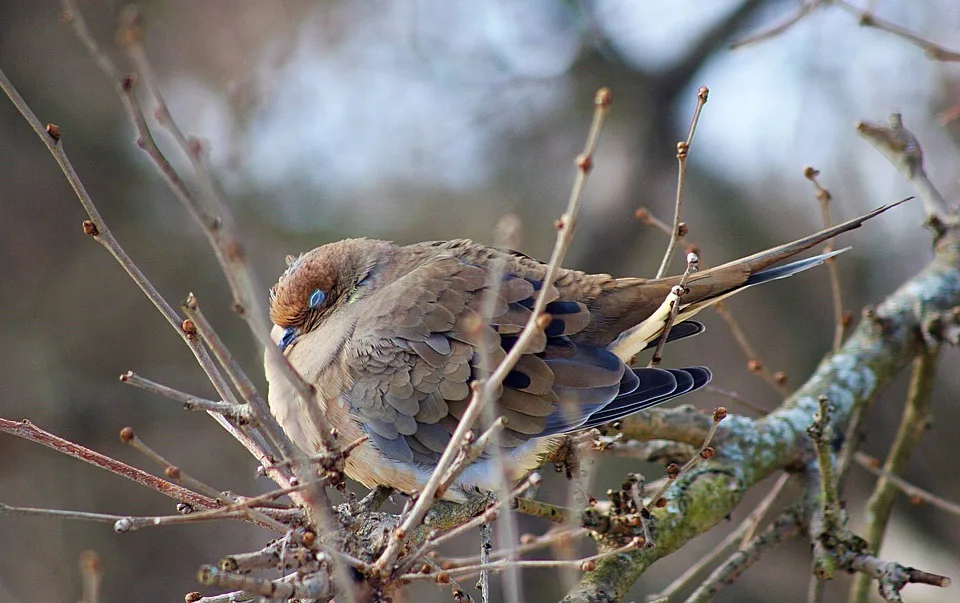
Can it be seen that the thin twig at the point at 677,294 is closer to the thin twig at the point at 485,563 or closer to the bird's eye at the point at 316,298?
the thin twig at the point at 485,563

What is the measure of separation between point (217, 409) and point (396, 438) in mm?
1179

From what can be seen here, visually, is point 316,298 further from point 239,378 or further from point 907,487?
point 907,487

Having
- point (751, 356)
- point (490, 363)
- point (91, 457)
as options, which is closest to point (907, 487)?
point (751, 356)

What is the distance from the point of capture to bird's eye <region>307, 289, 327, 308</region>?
3342 millimetres

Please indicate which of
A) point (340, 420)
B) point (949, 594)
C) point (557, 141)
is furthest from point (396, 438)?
point (557, 141)

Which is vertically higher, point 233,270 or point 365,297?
point 365,297

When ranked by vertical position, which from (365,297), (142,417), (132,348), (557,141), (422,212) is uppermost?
(557,141)

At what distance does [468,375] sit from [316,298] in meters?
0.81

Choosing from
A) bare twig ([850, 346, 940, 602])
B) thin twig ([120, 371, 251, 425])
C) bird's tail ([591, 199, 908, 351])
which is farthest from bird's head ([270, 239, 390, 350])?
bare twig ([850, 346, 940, 602])

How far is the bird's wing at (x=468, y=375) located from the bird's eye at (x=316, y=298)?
40cm

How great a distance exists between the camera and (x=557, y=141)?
790 cm

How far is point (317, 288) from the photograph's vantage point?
11.0 feet

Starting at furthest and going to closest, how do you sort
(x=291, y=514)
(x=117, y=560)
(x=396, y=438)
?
(x=117, y=560), (x=396, y=438), (x=291, y=514)

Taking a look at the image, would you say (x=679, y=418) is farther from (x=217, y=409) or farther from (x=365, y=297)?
(x=217, y=409)
